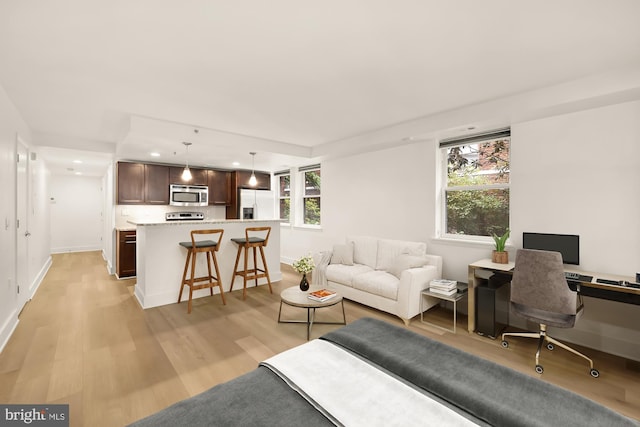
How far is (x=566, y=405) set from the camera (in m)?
1.16

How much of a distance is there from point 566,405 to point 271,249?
446 cm

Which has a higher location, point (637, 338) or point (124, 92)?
point (124, 92)

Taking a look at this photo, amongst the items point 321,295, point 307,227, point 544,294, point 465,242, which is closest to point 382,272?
point 465,242

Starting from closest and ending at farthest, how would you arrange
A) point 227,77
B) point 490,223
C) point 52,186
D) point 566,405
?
point 566,405, point 227,77, point 490,223, point 52,186

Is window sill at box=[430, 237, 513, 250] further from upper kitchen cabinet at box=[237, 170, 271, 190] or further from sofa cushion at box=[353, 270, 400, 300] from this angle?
upper kitchen cabinet at box=[237, 170, 271, 190]

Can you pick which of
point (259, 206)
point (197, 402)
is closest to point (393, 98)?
point (197, 402)

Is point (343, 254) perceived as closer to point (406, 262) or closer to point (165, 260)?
point (406, 262)

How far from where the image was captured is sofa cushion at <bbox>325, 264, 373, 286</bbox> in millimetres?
4086

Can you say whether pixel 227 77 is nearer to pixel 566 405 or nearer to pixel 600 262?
pixel 566 405

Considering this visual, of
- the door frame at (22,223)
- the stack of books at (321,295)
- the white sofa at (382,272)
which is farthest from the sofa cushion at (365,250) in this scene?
the door frame at (22,223)

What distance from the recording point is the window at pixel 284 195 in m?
7.24

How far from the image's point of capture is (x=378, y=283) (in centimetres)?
368

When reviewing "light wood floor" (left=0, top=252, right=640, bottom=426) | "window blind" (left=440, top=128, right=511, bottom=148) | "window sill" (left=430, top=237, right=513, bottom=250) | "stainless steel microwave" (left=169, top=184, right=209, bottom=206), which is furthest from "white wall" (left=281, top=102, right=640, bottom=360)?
"stainless steel microwave" (left=169, top=184, right=209, bottom=206)

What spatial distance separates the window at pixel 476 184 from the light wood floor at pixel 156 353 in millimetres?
1266
